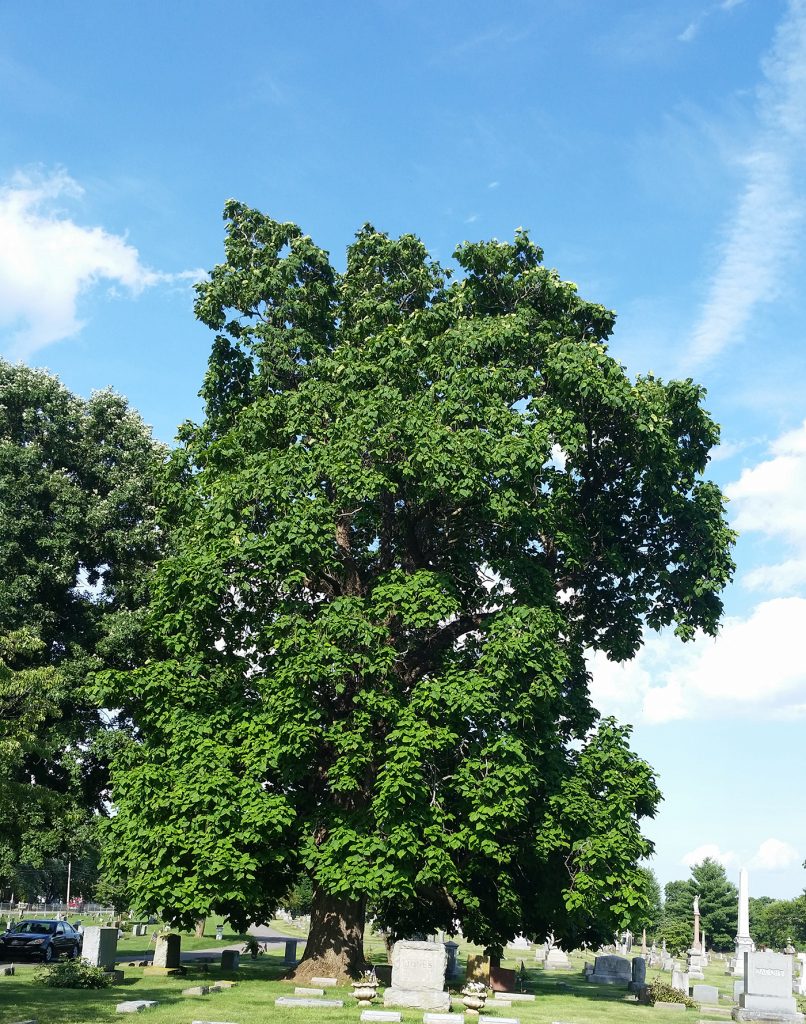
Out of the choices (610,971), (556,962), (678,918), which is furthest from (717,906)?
(610,971)

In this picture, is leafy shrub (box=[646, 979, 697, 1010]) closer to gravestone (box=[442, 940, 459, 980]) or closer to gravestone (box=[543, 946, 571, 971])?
gravestone (box=[442, 940, 459, 980])

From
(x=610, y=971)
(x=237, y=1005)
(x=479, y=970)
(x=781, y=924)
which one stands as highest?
(x=237, y=1005)

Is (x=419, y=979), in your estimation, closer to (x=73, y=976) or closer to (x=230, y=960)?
(x=73, y=976)

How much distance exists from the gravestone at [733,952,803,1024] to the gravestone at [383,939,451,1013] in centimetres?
945

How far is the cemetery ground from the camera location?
19.2m

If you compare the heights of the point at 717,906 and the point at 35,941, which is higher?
the point at 35,941

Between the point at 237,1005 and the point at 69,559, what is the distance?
54.6 feet

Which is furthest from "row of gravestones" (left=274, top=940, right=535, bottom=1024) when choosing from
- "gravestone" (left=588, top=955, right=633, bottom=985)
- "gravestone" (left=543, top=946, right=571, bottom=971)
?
"gravestone" (left=543, top=946, right=571, bottom=971)

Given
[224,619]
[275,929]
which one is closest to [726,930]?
[275,929]

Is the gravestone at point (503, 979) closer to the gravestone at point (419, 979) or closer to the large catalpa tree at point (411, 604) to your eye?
the large catalpa tree at point (411, 604)

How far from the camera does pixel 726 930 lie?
9206 cm

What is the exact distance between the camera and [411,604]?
25203 millimetres

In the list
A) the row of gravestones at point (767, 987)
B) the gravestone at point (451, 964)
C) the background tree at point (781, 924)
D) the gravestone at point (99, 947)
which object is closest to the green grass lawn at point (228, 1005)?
the gravestone at point (99, 947)

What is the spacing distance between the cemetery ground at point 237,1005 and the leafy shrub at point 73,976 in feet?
1.18
